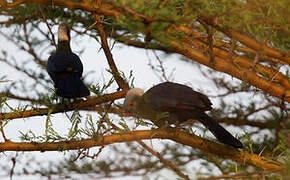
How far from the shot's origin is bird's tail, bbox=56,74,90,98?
226 cm

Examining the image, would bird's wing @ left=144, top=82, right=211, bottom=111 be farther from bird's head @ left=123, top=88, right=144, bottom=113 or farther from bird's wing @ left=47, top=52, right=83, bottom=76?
bird's wing @ left=47, top=52, right=83, bottom=76

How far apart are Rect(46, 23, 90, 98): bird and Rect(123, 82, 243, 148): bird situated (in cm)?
37

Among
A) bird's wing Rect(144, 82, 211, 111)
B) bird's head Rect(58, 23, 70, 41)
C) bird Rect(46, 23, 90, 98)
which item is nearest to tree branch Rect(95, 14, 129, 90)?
bird Rect(46, 23, 90, 98)

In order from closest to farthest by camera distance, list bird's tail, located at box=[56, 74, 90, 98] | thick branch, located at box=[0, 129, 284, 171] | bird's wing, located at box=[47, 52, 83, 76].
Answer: thick branch, located at box=[0, 129, 284, 171] < bird's tail, located at box=[56, 74, 90, 98] < bird's wing, located at box=[47, 52, 83, 76]

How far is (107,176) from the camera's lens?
326 centimetres

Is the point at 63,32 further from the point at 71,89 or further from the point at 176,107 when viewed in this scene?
the point at 176,107

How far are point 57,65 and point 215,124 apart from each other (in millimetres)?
1080

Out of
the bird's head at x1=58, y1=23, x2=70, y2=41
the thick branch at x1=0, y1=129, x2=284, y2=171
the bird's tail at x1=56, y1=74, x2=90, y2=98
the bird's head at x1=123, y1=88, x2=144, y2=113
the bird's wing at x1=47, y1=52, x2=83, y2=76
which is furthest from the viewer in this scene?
the bird's head at x1=58, y1=23, x2=70, y2=41

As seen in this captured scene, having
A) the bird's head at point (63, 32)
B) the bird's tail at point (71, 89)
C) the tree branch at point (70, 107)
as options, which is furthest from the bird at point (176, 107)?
the bird's head at point (63, 32)

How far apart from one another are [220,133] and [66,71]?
1045 millimetres

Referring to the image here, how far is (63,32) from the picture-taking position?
2812mm

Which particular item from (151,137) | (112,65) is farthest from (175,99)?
(112,65)

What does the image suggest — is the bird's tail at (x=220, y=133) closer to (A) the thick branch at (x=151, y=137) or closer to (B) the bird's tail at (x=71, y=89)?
(A) the thick branch at (x=151, y=137)

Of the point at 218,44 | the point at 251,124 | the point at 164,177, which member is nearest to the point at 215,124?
the point at 218,44
